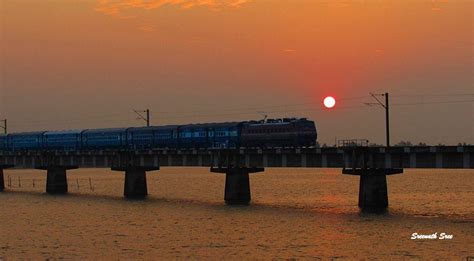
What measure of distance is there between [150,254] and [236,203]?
4702cm

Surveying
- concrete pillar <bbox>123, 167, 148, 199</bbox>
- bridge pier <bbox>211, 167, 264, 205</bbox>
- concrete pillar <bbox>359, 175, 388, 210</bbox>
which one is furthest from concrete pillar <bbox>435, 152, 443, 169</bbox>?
concrete pillar <bbox>123, 167, 148, 199</bbox>

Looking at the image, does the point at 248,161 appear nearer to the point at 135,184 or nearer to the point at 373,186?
the point at 373,186

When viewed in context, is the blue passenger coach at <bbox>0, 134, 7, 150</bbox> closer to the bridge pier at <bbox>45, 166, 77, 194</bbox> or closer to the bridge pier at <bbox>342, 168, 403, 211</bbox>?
the bridge pier at <bbox>45, 166, 77, 194</bbox>

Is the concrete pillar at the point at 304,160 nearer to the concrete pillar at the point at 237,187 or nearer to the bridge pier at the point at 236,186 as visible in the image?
the bridge pier at the point at 236,186

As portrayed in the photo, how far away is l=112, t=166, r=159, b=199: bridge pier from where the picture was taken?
409 feet

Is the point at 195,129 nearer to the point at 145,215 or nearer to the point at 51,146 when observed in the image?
the point at 145,215

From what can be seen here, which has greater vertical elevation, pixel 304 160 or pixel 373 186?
pixel 304 160

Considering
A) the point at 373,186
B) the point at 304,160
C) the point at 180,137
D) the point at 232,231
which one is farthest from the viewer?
the point at 180,137

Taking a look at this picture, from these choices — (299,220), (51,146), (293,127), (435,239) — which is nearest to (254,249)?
(435,239)

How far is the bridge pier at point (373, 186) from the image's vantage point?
9162 centimetres

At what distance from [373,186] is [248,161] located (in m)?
18.4

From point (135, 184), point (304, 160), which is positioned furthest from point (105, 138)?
point (304, 160)

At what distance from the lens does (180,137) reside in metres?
123

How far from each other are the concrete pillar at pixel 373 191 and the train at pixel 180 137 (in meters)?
14.0
